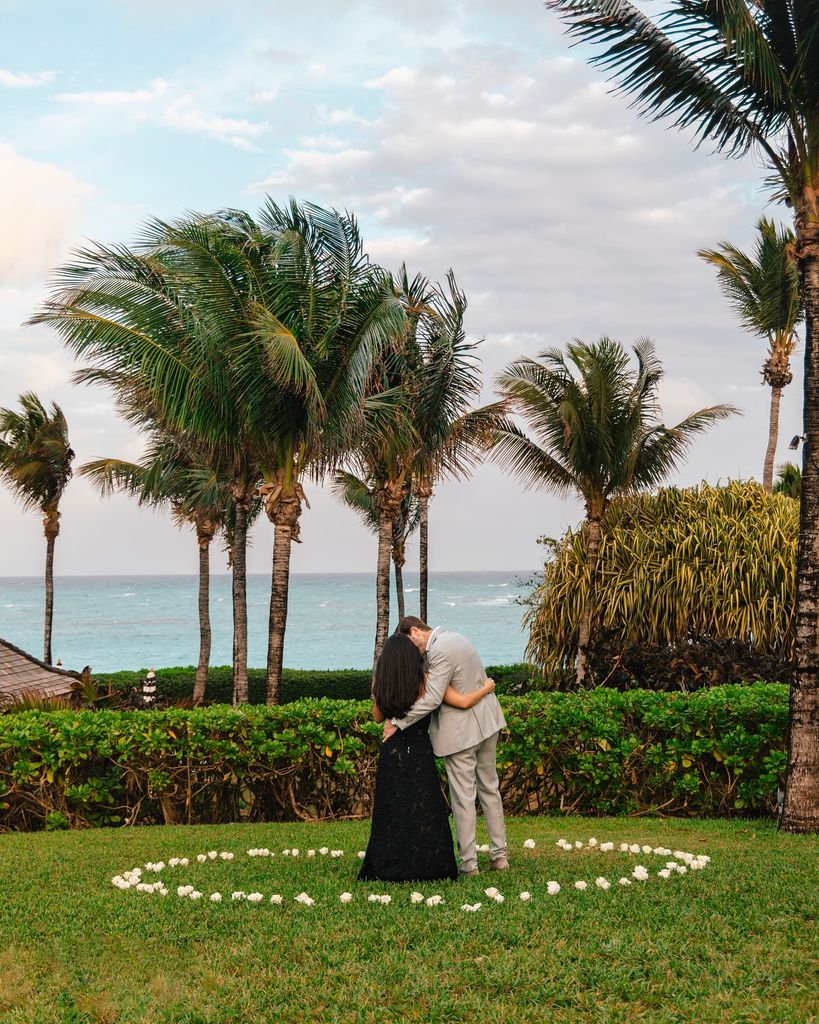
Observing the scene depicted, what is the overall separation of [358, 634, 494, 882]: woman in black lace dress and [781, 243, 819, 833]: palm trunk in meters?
3.53

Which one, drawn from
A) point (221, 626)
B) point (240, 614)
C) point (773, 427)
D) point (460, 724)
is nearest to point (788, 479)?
point (773, 427)

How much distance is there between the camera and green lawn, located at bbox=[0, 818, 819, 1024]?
434 centimetres

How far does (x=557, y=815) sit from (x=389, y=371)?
11224mm

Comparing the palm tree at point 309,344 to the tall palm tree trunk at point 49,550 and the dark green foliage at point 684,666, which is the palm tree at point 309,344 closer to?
the dark green foliage at point 684,666

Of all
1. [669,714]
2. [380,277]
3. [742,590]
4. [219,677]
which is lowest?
[219,677]

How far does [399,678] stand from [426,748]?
57cm

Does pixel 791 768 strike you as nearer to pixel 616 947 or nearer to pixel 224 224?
pixel 616 947

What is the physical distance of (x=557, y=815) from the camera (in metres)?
9.84

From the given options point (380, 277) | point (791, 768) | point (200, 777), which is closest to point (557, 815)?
point (791, 768)

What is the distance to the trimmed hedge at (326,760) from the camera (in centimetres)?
953

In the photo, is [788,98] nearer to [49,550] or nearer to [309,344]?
[309,344]

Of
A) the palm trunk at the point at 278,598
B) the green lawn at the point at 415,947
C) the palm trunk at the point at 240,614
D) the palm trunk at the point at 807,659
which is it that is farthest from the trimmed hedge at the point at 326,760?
the palm trunk at the point at 240,614

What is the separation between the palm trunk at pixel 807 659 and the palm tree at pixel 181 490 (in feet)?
49.8

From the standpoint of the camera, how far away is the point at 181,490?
25.5 m
